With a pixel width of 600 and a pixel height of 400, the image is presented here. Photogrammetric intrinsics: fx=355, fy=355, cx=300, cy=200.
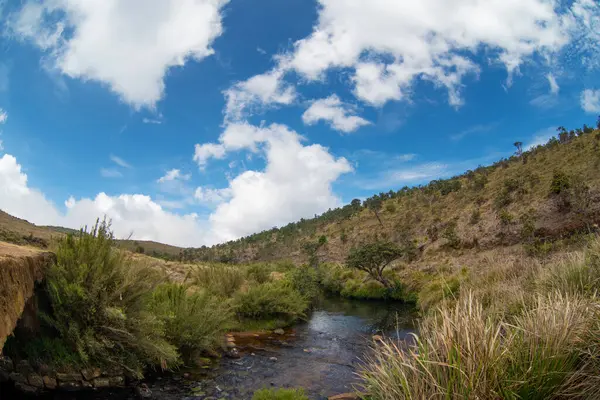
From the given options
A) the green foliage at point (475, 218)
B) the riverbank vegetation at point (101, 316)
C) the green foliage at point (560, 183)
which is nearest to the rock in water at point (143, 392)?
the riverbank vegetation at point (101, 316)

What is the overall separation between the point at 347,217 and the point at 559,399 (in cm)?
7165

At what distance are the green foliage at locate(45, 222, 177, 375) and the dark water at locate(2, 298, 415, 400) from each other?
2.87 ft

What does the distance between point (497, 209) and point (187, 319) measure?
117 ft

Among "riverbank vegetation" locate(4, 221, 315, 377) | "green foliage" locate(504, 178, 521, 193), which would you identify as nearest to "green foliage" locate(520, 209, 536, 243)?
"green foliage" locate(504, 178, 521, 193)

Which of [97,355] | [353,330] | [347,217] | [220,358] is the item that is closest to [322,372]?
[220,358]

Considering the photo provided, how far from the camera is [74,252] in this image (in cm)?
765

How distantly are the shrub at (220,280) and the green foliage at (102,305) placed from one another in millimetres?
9065

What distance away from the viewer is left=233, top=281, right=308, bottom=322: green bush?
1645cm

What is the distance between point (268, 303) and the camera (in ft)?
56.0

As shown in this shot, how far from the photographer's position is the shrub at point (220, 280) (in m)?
17.5

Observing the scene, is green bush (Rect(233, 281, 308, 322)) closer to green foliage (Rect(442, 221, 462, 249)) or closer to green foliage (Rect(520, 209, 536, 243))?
green foliage (Rect(520, 209, 536, 243))

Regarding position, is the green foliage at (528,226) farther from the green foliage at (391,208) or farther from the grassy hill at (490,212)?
the green foliage at (391,208)

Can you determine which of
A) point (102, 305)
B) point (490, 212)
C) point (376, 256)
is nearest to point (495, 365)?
point (102, 305)

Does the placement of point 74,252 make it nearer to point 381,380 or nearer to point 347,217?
point 381,380
